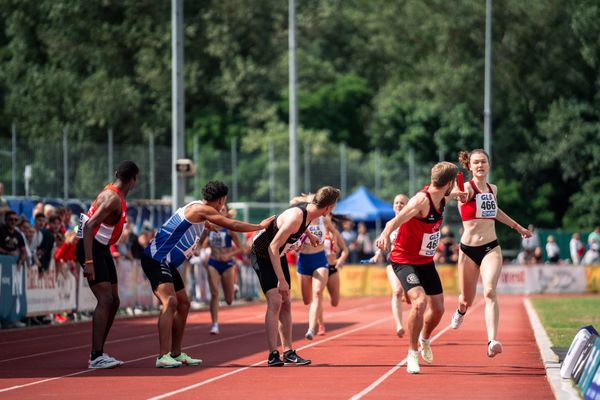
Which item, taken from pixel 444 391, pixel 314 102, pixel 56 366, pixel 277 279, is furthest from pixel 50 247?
pixel 314 102

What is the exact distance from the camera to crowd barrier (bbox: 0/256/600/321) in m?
22.7

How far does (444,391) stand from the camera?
12.3 m

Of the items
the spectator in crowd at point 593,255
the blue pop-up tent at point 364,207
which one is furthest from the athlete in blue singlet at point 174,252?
the spectator in crowd at point 593,255

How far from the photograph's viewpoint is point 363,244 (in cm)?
4191

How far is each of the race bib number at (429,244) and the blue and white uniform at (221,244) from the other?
7338 mm

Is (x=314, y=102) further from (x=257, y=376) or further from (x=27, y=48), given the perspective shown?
(x=257, y=376)

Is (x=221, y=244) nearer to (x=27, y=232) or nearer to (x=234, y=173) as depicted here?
(x=27, y=232)

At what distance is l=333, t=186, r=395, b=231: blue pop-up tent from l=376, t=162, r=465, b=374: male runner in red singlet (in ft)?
97.4

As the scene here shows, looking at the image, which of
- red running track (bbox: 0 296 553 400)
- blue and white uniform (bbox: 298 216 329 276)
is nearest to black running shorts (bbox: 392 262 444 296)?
red running track (bbox: 0 296 553 400)

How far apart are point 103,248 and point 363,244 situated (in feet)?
89.9

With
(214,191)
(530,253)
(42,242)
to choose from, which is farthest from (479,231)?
(530,253)

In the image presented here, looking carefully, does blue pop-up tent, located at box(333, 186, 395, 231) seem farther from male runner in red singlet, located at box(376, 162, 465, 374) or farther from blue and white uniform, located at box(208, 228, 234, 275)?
male runner in red singlet, located at box(376, 162, 465, 374)

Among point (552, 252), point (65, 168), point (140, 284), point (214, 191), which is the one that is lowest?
point (140, 284)

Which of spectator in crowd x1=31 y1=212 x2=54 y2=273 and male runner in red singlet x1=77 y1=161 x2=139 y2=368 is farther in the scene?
spectator in crowd x1=31 y1=212 x2=54 y2=273
